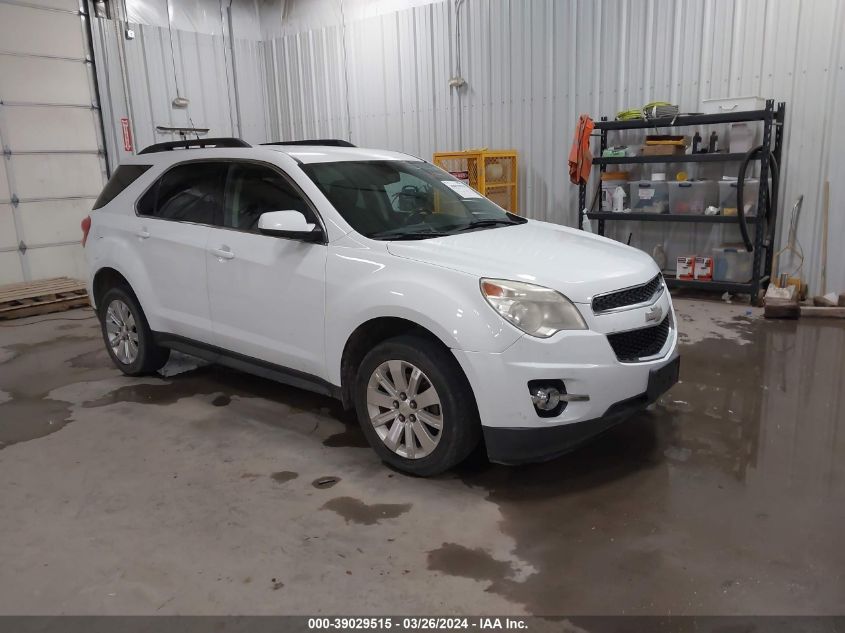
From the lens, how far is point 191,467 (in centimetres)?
347

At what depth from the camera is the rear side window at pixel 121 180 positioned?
4.64 meters

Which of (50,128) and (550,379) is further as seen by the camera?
(50,128)

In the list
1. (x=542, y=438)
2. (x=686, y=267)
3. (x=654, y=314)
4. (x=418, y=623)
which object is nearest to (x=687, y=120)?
(x=686, y=267)

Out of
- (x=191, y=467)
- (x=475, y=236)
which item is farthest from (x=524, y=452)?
(x=191, y=467)

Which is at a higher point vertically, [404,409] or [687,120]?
[687,120]

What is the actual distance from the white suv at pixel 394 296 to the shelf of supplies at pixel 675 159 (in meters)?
3.48

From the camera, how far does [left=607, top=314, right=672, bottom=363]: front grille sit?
298 cm

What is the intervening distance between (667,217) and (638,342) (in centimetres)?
444

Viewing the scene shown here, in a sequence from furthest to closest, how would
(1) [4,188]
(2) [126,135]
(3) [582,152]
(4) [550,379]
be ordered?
(2) [126,135] < (1) [4,188] < (3) [582,152] < (4) [550,379]

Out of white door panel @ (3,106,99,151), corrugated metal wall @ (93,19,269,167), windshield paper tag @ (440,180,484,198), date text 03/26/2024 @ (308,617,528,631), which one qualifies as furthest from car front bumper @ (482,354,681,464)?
corrugated metal wall @ (93,19,269,167)

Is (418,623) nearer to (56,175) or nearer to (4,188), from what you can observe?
(4,188)

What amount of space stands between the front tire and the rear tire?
2092 mm

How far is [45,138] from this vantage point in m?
8.65

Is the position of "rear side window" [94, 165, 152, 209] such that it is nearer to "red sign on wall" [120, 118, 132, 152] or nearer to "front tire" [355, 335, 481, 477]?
"front tire" [355, 335, 481, 477]
